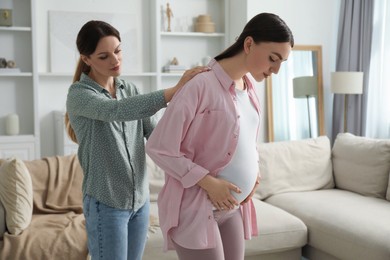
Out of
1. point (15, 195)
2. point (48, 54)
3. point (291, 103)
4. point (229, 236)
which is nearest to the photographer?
point (229, 236)

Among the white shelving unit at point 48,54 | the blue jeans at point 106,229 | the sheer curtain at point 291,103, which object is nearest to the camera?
the blue jeans at point 106,229

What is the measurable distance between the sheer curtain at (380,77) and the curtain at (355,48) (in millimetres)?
48

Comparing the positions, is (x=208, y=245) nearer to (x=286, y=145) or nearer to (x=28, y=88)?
(x=286, y=145)

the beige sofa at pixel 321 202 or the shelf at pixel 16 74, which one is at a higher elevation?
the shelf at pixel 16 74

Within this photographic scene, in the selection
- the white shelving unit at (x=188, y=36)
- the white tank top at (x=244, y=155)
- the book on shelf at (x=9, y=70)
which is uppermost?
the white shelving unit at (x=188, y=36)

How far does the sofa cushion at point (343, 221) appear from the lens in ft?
9.64

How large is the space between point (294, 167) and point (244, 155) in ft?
8.23

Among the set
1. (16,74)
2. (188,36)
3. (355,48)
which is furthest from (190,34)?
(16,74)

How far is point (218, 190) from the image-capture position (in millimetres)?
1488

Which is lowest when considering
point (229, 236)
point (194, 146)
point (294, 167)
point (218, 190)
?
point (294, 167)

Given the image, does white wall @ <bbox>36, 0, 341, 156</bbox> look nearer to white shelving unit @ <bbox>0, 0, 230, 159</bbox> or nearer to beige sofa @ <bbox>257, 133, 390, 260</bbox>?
white shelving unit @ <bbox>0, 0, 230, 159</bbox>

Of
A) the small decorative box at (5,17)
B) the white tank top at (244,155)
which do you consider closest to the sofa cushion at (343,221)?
the white tank top at (244,155)

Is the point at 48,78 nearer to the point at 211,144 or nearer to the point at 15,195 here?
the point at 15,195

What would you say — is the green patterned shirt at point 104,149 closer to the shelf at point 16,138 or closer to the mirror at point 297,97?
the shelf at point 16,138
